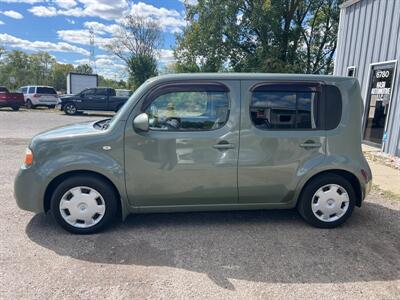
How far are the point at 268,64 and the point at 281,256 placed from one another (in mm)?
17356

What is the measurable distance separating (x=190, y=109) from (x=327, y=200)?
80.0 inches

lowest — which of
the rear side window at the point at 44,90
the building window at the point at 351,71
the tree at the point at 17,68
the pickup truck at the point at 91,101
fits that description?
the pickup truck at the point at 91,101

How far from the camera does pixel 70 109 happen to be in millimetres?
19641

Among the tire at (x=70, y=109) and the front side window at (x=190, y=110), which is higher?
the front side window at (x=190, y=110)

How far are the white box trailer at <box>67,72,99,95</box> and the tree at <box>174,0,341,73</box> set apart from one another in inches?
419

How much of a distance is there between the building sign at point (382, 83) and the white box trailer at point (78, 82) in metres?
26.1

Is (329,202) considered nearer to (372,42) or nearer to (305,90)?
(305,90)

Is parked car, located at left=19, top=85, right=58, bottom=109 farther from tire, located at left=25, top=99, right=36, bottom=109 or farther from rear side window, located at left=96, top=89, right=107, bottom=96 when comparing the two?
rear side window, located at left=96, top=89, right=107, bottom=96

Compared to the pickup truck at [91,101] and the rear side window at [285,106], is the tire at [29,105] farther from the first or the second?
the rear side window at [285,106]

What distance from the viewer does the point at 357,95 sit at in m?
3.90

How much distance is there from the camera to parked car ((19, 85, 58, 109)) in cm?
2258

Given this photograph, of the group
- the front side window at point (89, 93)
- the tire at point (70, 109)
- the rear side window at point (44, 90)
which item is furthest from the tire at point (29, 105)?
the front side window at point (89, 93)

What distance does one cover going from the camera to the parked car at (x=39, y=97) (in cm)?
2258

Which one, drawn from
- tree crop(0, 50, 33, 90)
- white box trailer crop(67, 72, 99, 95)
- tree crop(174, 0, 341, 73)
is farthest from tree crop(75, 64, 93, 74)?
tree crop(174, 0, 341, 73)
